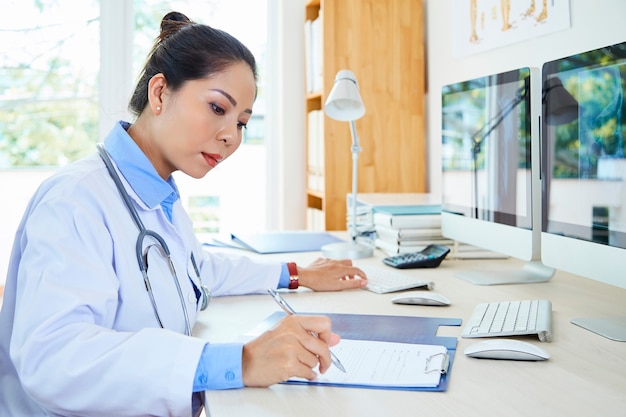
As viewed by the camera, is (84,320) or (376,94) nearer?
(84,320)

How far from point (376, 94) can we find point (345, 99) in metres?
0.85

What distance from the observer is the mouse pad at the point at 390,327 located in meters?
1.15

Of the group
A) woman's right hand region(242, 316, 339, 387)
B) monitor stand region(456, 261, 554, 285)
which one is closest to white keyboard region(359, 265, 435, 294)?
monitor stand region(456, 261, 554, 285)

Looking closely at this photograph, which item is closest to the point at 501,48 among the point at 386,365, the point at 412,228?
the point at 412,228

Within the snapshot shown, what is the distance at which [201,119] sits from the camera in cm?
121

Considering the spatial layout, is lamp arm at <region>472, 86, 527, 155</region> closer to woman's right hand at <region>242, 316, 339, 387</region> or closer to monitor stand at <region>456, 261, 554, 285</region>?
monitor stand at <region>456, 261, 554, 285</region>

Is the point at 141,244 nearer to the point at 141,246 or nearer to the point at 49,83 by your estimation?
the point at 141,246

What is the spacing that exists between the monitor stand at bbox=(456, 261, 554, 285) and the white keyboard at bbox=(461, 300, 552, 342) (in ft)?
0.91

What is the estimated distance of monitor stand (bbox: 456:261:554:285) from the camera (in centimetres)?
164

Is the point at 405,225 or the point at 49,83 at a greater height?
the point at 49,83

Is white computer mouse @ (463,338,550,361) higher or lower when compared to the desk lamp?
lower

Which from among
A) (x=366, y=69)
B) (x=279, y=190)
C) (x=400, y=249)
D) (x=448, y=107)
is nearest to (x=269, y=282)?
(x=400, y=249)

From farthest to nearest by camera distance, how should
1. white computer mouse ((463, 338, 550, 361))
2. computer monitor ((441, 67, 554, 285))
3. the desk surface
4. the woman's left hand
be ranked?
the woman's left hand, computer monitor ((441, 67, 554, 285)), white computer mouse ((463, 338, 550, 361)), the desk surface

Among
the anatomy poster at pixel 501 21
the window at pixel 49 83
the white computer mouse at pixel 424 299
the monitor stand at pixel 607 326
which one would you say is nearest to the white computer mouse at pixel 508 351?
the monitor stand at pixel 607 326
